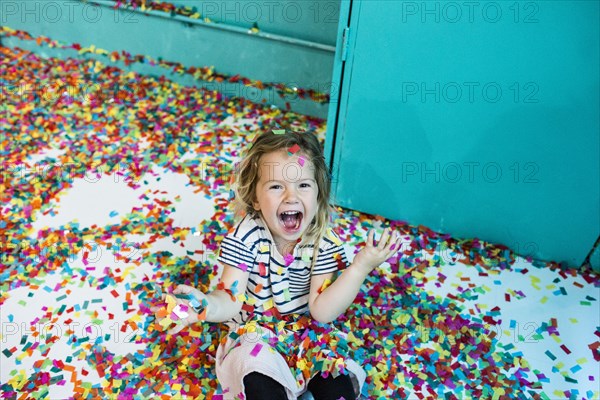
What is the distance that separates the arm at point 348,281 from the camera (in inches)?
50.4

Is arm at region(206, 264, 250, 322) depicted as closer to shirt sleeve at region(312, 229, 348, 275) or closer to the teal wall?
shirt sleeve at region(312, 229, 348, 275)

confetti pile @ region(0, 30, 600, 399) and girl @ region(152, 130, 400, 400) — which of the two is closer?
girl @ region(152, 130, 400, 400)

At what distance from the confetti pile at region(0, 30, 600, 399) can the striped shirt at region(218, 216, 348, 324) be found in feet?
0.34

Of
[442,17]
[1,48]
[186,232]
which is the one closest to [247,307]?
[186,232]

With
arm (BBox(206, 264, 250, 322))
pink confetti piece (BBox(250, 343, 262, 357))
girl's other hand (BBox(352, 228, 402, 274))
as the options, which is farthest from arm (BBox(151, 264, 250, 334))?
girl's other hand (BBox(352, 228, 402, 274))

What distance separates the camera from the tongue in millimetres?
1319

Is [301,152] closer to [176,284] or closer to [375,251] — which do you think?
[375,251]

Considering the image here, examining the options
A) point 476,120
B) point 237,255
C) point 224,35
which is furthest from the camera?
point 224,35

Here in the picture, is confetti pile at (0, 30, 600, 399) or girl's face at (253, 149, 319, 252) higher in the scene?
girl's face at (253, 149, 319, 252)

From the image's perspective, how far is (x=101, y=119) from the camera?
2586 millimetres

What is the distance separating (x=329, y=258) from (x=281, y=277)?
0.46 ft

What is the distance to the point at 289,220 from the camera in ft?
4.36

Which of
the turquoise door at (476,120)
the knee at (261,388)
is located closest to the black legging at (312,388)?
the knee at (261,388)

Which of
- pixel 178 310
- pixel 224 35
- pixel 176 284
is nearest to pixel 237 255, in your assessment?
pixel 178 310
